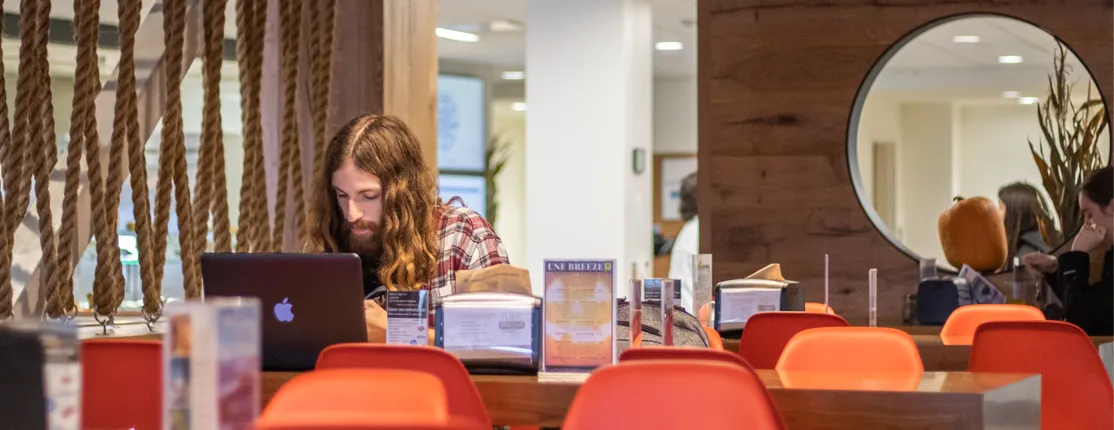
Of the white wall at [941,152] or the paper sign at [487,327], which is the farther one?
the white wall at [941,152]

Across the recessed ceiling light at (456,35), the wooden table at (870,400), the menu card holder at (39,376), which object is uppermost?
the recessed ceiling light at (456,35)

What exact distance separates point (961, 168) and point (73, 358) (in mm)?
8782

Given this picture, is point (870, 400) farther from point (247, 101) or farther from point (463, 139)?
point (463, 139)

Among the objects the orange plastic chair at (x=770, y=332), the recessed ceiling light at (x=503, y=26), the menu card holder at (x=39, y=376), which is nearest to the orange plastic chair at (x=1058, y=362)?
the orange plastic chair at (x=770, y=332)

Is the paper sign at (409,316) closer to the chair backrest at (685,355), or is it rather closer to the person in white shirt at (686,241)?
the chair backrest at (685,355)

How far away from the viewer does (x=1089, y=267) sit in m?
4.61

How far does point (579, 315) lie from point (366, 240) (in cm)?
95

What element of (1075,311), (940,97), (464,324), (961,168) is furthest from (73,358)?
(961,168)

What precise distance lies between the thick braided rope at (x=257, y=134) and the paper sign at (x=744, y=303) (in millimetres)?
1399

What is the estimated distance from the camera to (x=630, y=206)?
749 centimetres

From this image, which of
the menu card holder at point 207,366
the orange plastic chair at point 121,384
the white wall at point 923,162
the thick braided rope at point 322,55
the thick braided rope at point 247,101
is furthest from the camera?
the white wall at point 923,162

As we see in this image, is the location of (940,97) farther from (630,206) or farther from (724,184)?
(724,184)

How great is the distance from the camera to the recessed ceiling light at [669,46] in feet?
34.1

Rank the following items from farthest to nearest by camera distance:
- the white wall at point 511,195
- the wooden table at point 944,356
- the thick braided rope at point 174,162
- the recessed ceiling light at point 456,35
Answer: the white wall at point 511,195
the recessed ceiling light at point 456,35
the wooden table at point 944,356
the thick braided rope at point 174,162
